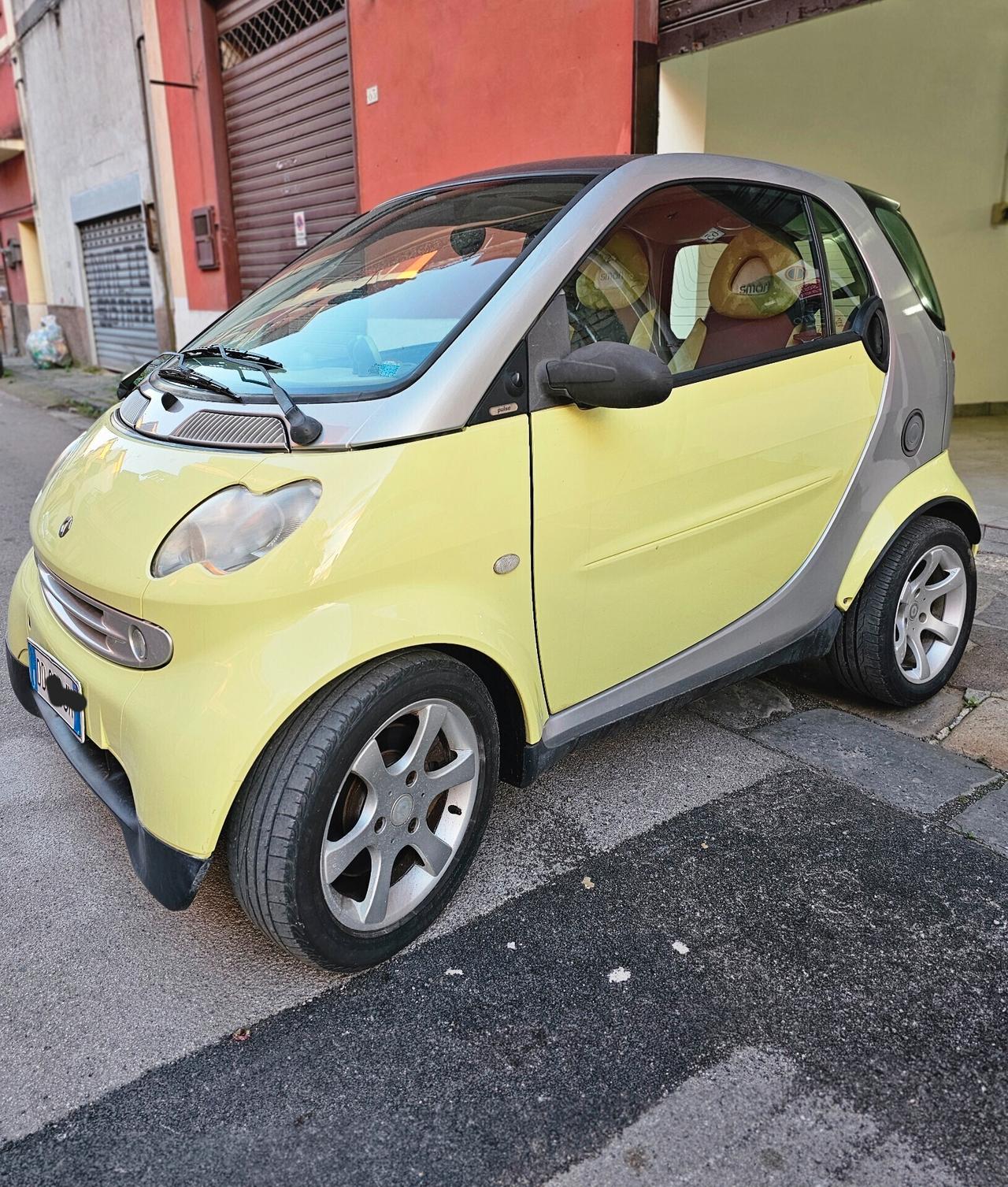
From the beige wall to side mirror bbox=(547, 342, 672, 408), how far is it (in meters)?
3.96

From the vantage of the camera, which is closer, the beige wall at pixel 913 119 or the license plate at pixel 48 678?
the license plate at pixel 48 678

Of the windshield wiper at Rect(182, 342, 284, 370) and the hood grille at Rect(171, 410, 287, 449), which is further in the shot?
the windshield wiper at Rect(182, 342, 284, 370)

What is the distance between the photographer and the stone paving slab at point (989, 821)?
8.35 ft

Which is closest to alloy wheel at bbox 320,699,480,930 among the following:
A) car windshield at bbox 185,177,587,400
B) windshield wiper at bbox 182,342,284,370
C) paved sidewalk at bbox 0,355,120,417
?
car windshield at bbox 185,177,587,400

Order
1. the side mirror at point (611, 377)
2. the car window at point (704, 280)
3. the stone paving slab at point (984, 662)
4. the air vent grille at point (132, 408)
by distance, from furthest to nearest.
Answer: the stone paving slab at point (984, 662) < the air vent grille at point (132, 408) < the car window at point (704, 280) < the side mirror at point (611, 377)

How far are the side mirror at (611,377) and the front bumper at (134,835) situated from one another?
1.24m

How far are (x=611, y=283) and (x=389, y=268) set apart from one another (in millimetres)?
634

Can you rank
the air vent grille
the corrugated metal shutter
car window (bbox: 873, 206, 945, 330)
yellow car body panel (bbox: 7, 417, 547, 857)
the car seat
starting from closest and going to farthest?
yellow car body panel (bbox: 7, 417, 547, 857)
the air vent grille
the car seat
car window (bbox: 873, 206, 945, 330)
the corrugated metal shutter

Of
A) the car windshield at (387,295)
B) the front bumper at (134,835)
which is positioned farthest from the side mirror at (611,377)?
the front bumper at (134,835)

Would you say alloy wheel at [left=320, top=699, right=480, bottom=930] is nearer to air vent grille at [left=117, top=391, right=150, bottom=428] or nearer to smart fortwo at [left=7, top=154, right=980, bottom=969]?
smart fortwo at [left=7, top=154, right=980, bottom=969]

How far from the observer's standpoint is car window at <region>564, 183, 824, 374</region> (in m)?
2.34

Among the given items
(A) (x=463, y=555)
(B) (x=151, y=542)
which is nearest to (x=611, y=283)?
(A) (x=463, y=555)

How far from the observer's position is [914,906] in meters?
2.29

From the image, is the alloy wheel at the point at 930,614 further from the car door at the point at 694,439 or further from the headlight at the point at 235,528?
the headlight at the point at 235,528
